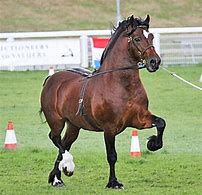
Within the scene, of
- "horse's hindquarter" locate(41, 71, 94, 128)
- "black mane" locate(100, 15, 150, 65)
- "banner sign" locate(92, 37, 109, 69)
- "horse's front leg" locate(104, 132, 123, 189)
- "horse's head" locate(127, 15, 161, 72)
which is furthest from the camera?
"banner sign" locate(92, 37, 109, 69)

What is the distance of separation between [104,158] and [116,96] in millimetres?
2874

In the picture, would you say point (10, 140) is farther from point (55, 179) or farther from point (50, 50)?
point (50, 50)

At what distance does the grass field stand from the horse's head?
160 cm

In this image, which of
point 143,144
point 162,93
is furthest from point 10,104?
point 143,144

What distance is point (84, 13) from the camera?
→ 4991 cm

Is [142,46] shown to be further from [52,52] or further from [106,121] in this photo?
[52,52]

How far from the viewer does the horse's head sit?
966 cm

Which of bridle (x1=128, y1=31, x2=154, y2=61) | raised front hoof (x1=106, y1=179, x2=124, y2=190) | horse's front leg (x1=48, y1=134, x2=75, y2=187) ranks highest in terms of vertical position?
bridle (x1=128, y1=31, x2=154, y2=61)

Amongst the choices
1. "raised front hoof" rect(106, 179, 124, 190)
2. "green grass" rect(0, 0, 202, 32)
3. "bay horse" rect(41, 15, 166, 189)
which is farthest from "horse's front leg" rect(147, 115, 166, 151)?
"green grass" rect(0, 0, 202, 32)

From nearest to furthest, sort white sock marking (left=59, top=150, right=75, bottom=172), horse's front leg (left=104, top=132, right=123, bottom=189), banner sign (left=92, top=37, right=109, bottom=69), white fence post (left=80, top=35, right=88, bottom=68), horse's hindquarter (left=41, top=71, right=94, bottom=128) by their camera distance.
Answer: horse's front leg (left=104, top=132, right=123, bottom=189) → white sock marking (left=59, top=150, right=75, bottom=172) → horse's hindquarter (left=41, top=71, right=94, bottom=128) → banner sign (left=92, top=37, right=109, bottom=69) → white fence post (left=80, top=35, right=88, bottom=68)

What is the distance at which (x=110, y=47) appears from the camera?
406 inches

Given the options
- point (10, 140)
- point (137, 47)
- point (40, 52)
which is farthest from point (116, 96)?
point (40, 52)

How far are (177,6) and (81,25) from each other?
7.41m

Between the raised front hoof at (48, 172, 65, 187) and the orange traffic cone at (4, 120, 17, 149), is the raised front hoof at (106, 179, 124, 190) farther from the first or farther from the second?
the orange traffic cone at (4, 120, 17, 149)
